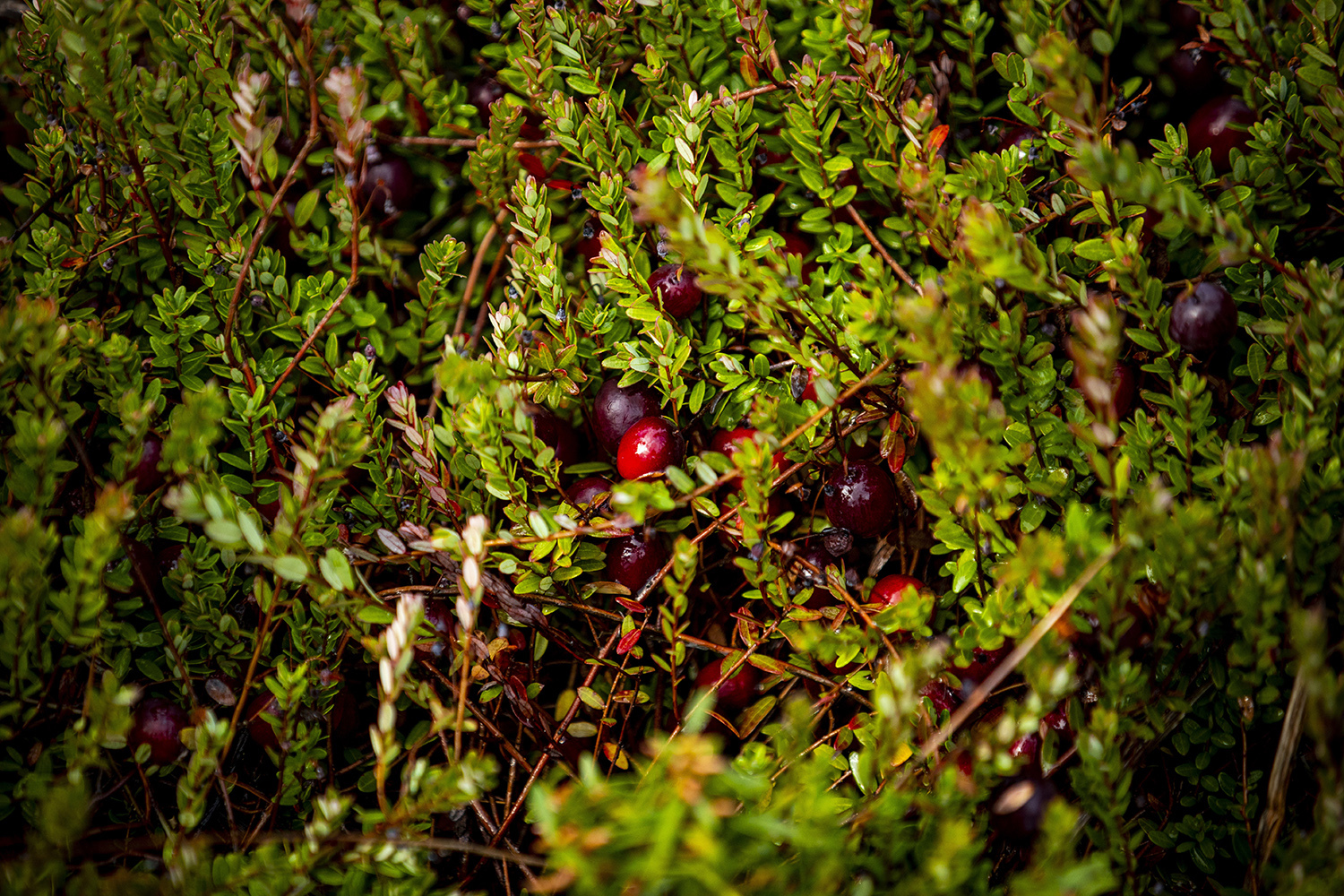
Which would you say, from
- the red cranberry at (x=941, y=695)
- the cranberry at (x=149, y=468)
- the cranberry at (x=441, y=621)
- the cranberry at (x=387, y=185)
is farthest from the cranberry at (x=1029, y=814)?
the cranberry at (x=387, y=185)

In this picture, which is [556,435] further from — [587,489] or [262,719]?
[262,719]

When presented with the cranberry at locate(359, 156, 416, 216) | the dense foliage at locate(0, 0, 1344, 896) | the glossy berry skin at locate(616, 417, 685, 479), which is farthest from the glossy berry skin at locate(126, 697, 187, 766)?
the cranberry at locate(359, 156, 416, 216)

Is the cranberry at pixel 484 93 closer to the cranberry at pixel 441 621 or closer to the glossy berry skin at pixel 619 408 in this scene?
the glossy berry skin at pixel 619 408

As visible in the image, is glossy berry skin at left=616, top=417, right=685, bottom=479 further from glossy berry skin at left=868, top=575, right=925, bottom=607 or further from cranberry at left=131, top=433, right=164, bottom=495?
cranberry at left=131, top=433, right=164, bottom=495

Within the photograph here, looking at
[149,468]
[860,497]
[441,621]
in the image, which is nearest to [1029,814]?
[860,497]

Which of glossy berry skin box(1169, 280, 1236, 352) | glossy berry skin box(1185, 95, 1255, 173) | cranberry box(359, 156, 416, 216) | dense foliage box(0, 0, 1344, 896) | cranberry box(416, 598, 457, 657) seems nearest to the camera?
dense foliage box(0, 0, 1344, 896)
